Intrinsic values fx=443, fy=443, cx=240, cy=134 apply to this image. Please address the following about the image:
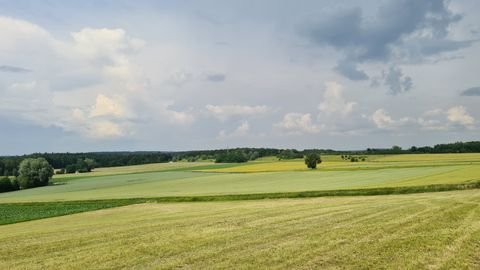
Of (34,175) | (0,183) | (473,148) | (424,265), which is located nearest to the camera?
(424,265)

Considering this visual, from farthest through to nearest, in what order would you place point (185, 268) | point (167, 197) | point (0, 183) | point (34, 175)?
point (34, 175), point (0, 183), point (167, 197), point (185, 268)

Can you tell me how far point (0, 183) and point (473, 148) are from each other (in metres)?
126

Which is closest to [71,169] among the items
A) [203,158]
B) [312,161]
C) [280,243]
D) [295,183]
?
[203,158]

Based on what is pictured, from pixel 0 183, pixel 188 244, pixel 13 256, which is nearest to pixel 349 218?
pixel 188 244

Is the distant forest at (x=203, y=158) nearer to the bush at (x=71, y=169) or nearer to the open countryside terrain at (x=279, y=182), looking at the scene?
the bush at (x=71, y=169)

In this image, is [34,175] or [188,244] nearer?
[188,244]

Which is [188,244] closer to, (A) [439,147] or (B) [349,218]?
(B) [349,218]

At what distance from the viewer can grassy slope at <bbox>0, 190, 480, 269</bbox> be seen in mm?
13047

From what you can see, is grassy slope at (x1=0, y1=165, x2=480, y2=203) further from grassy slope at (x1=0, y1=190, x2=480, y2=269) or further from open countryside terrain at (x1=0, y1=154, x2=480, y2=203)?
grassy slope at (x1=0, y1=190, x2=480, y2=269)

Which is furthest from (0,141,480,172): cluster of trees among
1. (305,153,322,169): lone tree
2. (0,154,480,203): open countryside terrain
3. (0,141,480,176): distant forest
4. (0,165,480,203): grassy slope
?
(0,165,480,203): grassy slope

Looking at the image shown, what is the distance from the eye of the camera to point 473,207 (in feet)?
74.9

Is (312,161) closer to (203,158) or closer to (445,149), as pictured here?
(445,149)

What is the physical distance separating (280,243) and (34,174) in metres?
106

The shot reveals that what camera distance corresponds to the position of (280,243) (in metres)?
15.7
